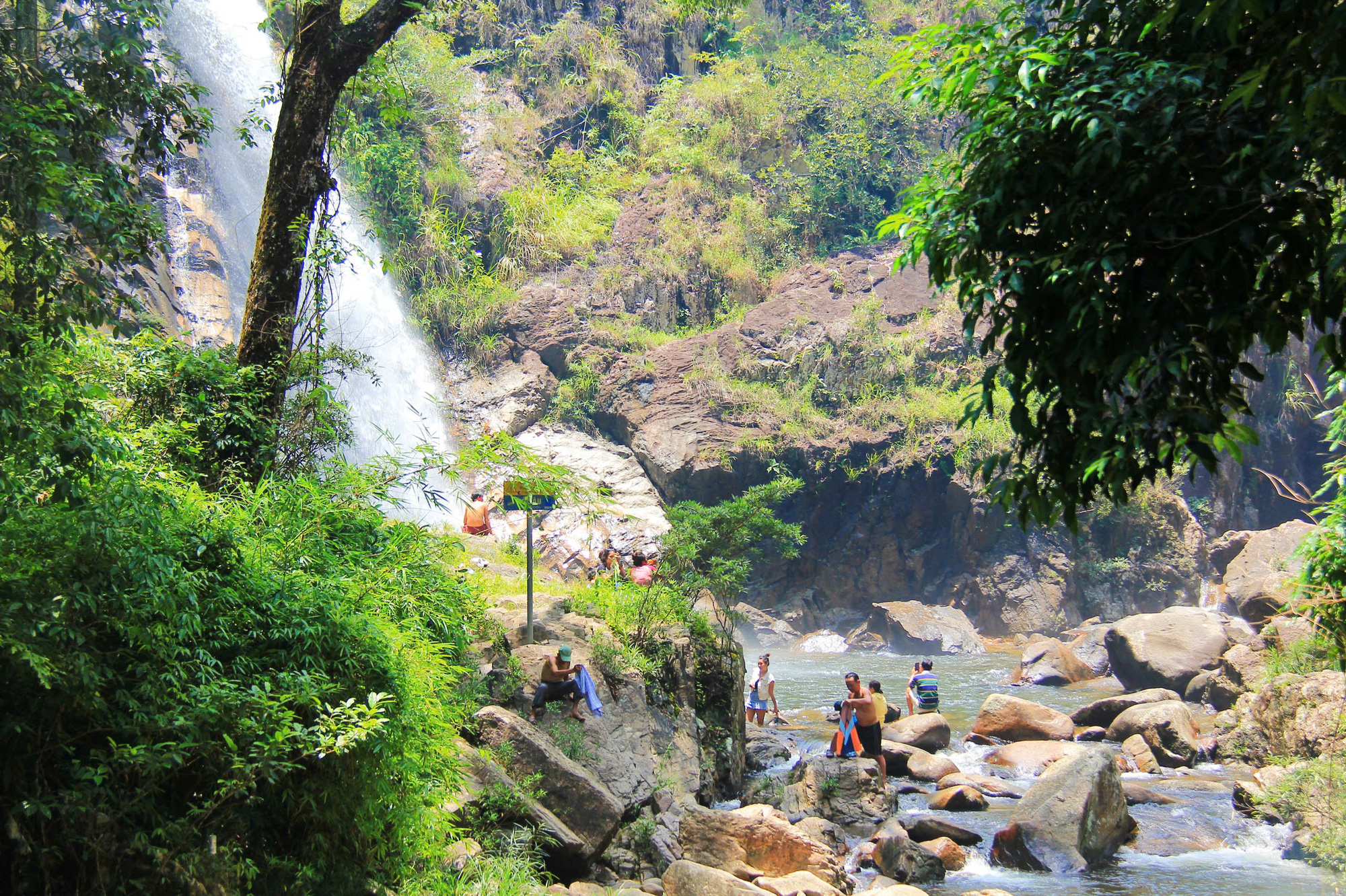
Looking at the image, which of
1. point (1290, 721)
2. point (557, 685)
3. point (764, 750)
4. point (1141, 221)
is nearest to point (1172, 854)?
point (1290, 721)

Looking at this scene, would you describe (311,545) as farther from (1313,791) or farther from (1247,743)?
(1247,743)

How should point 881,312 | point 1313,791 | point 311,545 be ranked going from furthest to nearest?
point 881,312 < point 1313,791 < point 311,545

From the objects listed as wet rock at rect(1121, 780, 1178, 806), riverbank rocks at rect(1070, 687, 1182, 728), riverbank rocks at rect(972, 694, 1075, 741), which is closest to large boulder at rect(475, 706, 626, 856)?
wet rock at rect(1121, 780, 1178, 806)

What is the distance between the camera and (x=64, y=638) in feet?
12.1

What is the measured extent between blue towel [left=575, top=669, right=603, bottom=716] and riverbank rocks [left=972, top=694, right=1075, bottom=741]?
8.62 m

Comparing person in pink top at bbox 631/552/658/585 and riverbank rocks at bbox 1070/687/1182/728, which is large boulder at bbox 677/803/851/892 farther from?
riverbank rocks at bbox 1070/687/1182/728

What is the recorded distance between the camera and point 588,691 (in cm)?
905

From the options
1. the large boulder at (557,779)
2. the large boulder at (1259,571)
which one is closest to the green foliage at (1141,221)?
the large boulder at (557,779)

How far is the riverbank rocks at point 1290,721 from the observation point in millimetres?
10672

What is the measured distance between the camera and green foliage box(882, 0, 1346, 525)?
2.85 metres

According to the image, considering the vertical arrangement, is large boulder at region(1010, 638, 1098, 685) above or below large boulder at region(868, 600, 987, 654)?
below

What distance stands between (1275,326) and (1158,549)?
26594 millimetres

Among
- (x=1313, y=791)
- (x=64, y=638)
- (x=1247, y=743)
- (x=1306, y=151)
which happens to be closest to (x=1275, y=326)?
(x=1306, y=151)

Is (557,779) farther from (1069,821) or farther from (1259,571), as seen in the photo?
(1259,571)
